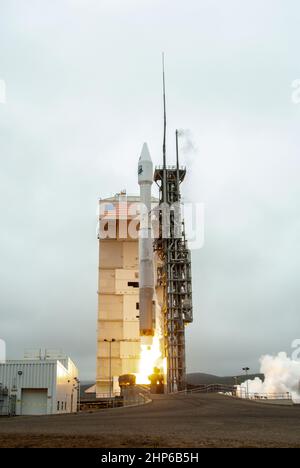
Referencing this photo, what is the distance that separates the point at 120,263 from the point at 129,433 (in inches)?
2322

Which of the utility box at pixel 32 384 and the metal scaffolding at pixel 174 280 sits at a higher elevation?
the metal scaffolding at pixel 174 280

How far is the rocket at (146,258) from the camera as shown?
5856 cm

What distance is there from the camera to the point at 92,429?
19344mm

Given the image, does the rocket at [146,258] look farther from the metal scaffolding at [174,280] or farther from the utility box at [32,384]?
the utility box at [32,384]

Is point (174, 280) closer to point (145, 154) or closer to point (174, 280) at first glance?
point (174, 280)

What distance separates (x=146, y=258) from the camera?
195ft

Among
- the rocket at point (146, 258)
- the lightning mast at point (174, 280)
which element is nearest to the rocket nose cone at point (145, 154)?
the rocket at point (146, 258)

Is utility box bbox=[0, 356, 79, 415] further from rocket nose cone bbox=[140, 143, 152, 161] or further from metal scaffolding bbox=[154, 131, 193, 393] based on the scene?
rocket nose cone bbox=[140, 143, 152, 161]

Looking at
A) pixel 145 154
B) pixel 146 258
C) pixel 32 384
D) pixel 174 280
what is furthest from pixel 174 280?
pixel 32 384

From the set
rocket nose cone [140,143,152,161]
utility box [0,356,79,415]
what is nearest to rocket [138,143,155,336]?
rocket nose cone [140,143,152,161]

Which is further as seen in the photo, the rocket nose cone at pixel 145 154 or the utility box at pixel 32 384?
the rocket nose cone at pixel 145 154
